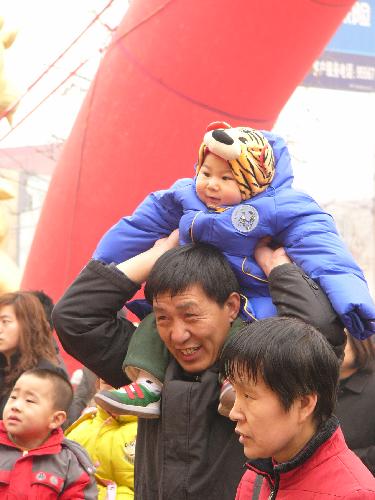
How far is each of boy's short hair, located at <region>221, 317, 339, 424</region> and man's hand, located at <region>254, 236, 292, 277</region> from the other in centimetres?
26

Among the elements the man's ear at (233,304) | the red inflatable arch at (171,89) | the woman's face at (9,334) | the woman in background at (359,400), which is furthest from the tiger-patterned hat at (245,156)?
the red inflatable arch at (171,89)

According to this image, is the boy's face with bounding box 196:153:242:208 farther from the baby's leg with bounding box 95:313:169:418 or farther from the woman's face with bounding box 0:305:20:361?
the woman's face with bounding box 0:305:20:361

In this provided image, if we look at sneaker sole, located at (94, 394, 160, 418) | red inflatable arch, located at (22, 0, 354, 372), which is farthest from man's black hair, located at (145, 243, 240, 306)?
red inflatable arch, located at (22, 0, 354, 372)

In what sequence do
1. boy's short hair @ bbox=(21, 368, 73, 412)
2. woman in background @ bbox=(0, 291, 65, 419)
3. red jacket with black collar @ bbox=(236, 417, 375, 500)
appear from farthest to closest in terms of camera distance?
woman in background @ bbox=(0, 291, 65, 419)
boy's short hair @ bbox=(21, 368, 73, 412)
red jacket with black collar @ bbox=(236, 417, 375, 500)

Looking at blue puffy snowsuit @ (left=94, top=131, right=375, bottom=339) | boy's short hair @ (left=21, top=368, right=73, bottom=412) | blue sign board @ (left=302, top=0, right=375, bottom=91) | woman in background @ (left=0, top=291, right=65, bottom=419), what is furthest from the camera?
blue sign board @ (left=302, top=0, right=375, bottom=91)

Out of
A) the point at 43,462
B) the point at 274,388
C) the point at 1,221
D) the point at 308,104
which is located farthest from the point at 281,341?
the point at 308,104

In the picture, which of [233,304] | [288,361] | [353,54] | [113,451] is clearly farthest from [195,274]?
[353,54]

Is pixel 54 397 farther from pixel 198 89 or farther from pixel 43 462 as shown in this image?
pixel 198 89

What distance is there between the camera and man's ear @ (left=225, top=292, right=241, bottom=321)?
188 centimetres

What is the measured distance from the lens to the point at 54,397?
287 cm

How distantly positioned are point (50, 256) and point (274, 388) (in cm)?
359

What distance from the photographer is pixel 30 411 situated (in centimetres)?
279

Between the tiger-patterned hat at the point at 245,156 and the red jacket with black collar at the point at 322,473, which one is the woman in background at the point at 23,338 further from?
the red jacket with black collar at the point at 322,473

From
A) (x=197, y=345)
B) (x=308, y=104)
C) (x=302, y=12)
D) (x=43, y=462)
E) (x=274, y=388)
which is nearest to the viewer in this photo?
(x=274, y=388)
